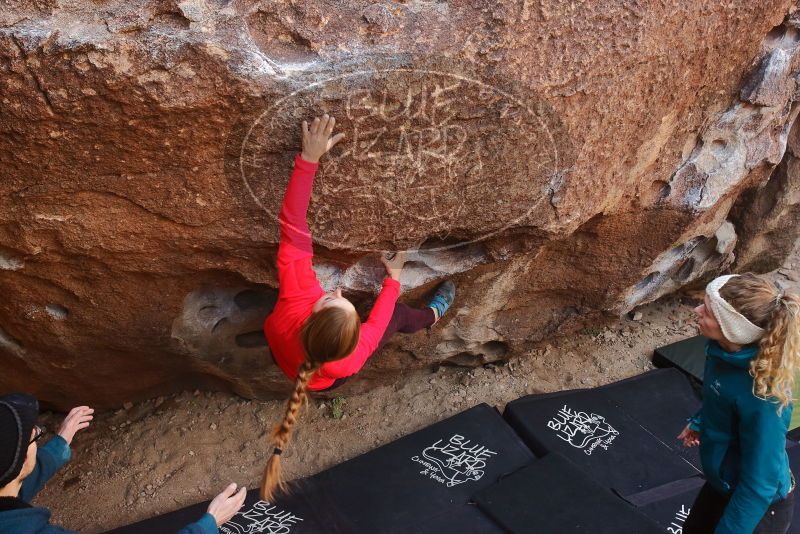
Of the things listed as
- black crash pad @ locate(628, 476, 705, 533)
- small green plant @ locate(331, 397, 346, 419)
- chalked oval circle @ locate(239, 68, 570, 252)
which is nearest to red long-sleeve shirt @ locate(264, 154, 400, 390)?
chalked oval circle @ locate(239, 68, 570, 252)

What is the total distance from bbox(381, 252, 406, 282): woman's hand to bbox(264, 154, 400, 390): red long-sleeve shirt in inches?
13.4

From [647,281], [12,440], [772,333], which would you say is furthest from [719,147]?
[12,440]

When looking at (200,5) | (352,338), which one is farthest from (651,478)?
(200,5)

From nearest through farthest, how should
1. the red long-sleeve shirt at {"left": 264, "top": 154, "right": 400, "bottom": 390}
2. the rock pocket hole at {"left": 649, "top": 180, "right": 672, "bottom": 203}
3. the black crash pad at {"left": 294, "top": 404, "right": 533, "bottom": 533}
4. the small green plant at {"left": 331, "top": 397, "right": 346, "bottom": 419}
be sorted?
the red long-sleeve shirt at {"left": 264, "top": 154, "right": 400, "bottom": 390}
the black crash pad at {"left": 294, "top": 404, "right": 533, "bottom": 533}
the rock pocket hole at {"left": 649, "top": 180, "right": 672, "bottom": 203}
the small green plant at {"left": 331, "top": 397, "right": 346, "bottom": 419}

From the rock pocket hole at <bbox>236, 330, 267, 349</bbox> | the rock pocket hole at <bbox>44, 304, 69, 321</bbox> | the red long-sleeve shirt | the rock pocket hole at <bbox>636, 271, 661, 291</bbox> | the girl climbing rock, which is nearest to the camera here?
the girl climbing rock

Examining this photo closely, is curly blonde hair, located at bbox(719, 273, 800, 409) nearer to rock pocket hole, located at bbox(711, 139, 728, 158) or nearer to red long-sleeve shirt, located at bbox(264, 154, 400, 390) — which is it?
red long-sleeve shirt, located at bbox(264, 154, 400, 390)

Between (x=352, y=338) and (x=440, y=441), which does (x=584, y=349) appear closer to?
(x=440, y=441)

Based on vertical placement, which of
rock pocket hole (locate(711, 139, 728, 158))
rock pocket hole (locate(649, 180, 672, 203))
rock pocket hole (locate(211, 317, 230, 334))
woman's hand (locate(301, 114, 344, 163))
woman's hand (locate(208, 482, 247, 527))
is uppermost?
woman's hand (locate(301, 114, 344, 163))

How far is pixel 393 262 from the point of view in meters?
2.97

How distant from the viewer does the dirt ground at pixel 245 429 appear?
11.2 feet

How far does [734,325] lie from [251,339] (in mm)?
2143

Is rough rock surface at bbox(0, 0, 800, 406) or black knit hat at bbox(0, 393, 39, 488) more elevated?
rough rock surface at bbox(0, 0, 800, 406)

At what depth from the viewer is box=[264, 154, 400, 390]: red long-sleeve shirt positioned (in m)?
2.46

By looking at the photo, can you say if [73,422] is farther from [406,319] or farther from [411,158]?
[411,158]
